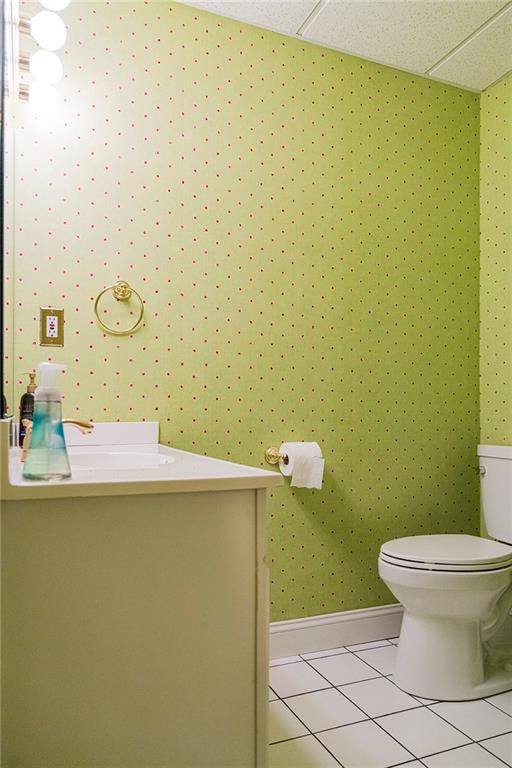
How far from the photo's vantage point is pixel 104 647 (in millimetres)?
886

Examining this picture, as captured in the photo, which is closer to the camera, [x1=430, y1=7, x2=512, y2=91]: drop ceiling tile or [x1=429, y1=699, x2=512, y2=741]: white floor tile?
[x1=429, y1=699, x2=512, y2=741]: white floor tile

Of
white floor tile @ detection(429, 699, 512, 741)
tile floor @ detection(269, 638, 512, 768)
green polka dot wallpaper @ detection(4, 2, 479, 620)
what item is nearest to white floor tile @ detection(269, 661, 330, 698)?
tile floor @ detection(269, 638, 512, 768)

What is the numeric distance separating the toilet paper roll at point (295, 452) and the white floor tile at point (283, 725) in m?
0.70

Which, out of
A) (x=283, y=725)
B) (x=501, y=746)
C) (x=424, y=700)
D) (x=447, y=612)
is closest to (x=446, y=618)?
(x=447, y=612)

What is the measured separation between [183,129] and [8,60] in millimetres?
678

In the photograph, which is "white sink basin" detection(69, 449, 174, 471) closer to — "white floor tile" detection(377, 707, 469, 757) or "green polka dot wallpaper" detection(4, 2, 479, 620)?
"green polka dot wallpaper" detection(4, 2, 479, 620)

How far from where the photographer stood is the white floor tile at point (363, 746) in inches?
56.4

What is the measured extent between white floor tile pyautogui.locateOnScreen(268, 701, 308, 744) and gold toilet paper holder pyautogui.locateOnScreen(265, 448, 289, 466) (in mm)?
734

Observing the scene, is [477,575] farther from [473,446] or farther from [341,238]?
[341,238]

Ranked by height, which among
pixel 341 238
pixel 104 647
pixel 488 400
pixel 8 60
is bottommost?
pixel 104 647

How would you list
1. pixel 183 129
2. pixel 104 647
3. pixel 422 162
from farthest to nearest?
pixel 422 162
pixel 183 129
pixel 104 647

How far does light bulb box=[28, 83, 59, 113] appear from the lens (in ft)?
5.69

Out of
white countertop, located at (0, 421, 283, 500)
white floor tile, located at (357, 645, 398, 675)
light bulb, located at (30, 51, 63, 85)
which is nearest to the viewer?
white countertop, located at (0, 421, 283, 500)

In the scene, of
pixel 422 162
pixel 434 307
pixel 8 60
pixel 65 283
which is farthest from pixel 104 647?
pixel 422 162
